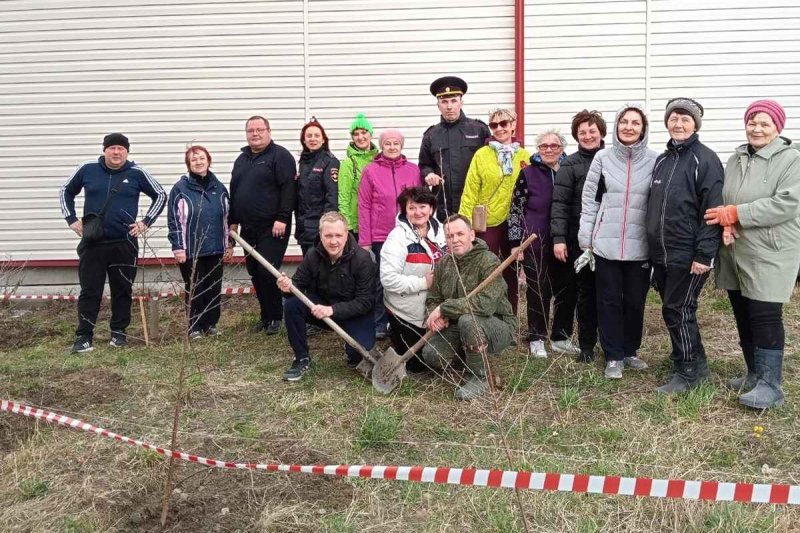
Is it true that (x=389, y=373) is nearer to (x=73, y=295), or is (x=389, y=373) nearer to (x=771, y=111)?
(x=771, y=111)

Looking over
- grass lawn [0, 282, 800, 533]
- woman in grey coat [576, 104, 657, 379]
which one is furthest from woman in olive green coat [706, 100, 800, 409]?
woman in grey coat [576, 104, 657, 379]

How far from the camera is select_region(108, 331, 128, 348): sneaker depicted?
643 centimetres

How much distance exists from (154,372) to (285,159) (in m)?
2.11

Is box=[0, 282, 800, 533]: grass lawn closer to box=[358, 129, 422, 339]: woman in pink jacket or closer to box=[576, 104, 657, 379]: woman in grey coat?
box=[576, 104, 657, 379]: woman in grey coat

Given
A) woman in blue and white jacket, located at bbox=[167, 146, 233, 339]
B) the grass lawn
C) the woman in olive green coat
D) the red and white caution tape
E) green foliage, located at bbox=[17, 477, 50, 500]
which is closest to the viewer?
the red and white caution tape

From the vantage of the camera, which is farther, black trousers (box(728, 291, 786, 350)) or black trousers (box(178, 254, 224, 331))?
black trousers (box(178, 254, 224, 331))

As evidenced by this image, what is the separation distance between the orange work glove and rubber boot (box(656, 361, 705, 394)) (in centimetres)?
92

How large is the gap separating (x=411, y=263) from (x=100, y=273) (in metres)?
2.84

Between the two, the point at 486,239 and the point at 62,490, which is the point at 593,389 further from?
the point at 62,490

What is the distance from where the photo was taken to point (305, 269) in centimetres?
529

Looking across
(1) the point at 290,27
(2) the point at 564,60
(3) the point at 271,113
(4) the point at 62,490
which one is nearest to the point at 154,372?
(4) the point at 62,490

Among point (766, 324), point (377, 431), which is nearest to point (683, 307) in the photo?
point (766, 324)

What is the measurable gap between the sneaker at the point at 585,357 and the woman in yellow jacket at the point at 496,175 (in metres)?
0.97

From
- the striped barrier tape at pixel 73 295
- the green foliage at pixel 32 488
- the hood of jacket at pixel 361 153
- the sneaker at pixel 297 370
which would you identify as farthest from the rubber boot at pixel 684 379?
the striped barrier tape at pixel 73 295
